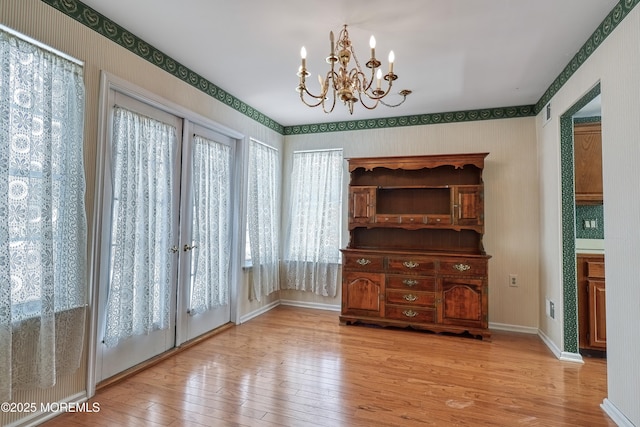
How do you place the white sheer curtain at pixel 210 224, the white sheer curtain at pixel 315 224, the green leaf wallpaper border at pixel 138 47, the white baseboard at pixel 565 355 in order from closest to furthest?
1. the green leaf wallpaper border at pixel 138 47
2. the white baseboard at pixel 565 355
3. the white sheer curtain at pixel 210 224
4. the white sheer curtain at pixel 315 224

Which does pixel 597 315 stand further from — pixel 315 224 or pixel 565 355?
pixel 315 224

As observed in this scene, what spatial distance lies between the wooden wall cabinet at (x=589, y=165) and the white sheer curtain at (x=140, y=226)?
3989 millimetres

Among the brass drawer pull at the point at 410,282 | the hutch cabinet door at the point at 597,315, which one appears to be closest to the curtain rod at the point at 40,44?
the brass drawer pull at the point at 410,282

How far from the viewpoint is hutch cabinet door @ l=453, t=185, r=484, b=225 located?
3.74 m

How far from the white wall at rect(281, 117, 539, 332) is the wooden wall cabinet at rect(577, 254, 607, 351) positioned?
0.68m

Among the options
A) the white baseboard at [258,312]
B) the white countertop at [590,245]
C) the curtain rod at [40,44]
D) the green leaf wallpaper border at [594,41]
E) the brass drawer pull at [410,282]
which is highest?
the green leaf wallpaper border at [594,41]

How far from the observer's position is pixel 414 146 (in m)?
4.29

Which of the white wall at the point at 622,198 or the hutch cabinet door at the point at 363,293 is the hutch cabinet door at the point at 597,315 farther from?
the hutch cabinet door at the point at 363,293

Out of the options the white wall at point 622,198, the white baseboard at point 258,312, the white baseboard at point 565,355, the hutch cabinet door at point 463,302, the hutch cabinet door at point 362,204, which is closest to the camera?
the white wall at point 622,198

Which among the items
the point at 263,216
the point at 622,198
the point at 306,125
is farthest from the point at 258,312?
the point at 622,198

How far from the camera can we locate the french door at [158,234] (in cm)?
245

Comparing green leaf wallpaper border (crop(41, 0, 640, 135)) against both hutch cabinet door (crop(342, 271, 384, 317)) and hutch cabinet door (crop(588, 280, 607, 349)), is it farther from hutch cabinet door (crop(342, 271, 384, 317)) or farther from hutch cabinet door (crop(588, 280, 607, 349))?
hutch cabinet door (crop(342, 271, 384, 317))

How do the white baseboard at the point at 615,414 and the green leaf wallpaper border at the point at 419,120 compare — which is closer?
the white baseboard at the point at 615,414

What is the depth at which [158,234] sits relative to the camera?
2.84 m
